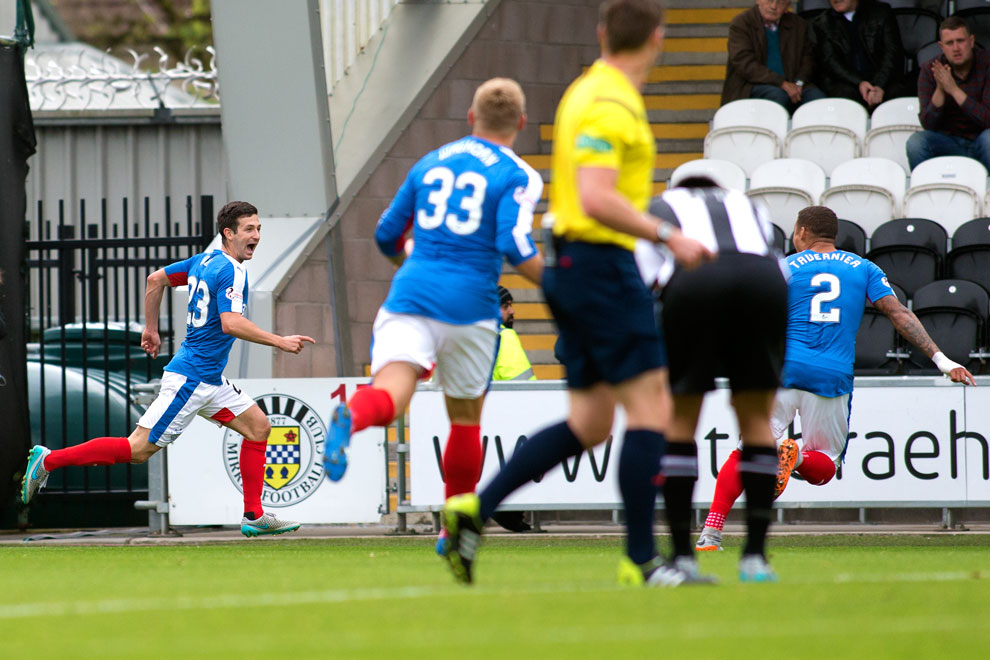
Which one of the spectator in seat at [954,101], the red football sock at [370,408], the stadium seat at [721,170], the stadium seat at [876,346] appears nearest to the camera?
the red football sock at [370,408]

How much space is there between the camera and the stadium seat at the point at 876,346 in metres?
11.5

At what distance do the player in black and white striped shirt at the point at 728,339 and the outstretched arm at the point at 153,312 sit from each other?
5280 millimetres

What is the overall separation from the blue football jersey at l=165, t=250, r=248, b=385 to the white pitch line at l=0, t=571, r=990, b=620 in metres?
4.17

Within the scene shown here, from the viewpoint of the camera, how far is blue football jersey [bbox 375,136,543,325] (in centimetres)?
630

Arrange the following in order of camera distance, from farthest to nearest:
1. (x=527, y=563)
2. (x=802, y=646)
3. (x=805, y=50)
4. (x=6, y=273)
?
(x=805, y=50), (x=6, y=273), (x=527, y=563), (x=802, y=646)

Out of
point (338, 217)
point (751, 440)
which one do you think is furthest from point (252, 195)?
point (751, 440)

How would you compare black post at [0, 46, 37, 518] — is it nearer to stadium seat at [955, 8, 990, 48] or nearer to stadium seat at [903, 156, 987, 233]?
stadium seat at [903, 156, 987, 233]

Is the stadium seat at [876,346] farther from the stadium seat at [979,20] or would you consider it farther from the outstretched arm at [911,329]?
the stadium seat at [979,20]

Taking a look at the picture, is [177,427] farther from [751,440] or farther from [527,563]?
[751,440]

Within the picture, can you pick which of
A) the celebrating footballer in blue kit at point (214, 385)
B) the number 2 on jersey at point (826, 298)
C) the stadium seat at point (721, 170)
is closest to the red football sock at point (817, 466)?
the number 2 on jersey at point (826, 298)

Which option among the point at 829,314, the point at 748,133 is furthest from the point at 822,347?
the point at 748,133

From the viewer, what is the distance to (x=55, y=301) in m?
22.2

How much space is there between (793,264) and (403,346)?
333 cm

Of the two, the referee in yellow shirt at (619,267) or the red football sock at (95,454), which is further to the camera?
the red football sock at (95,454)
